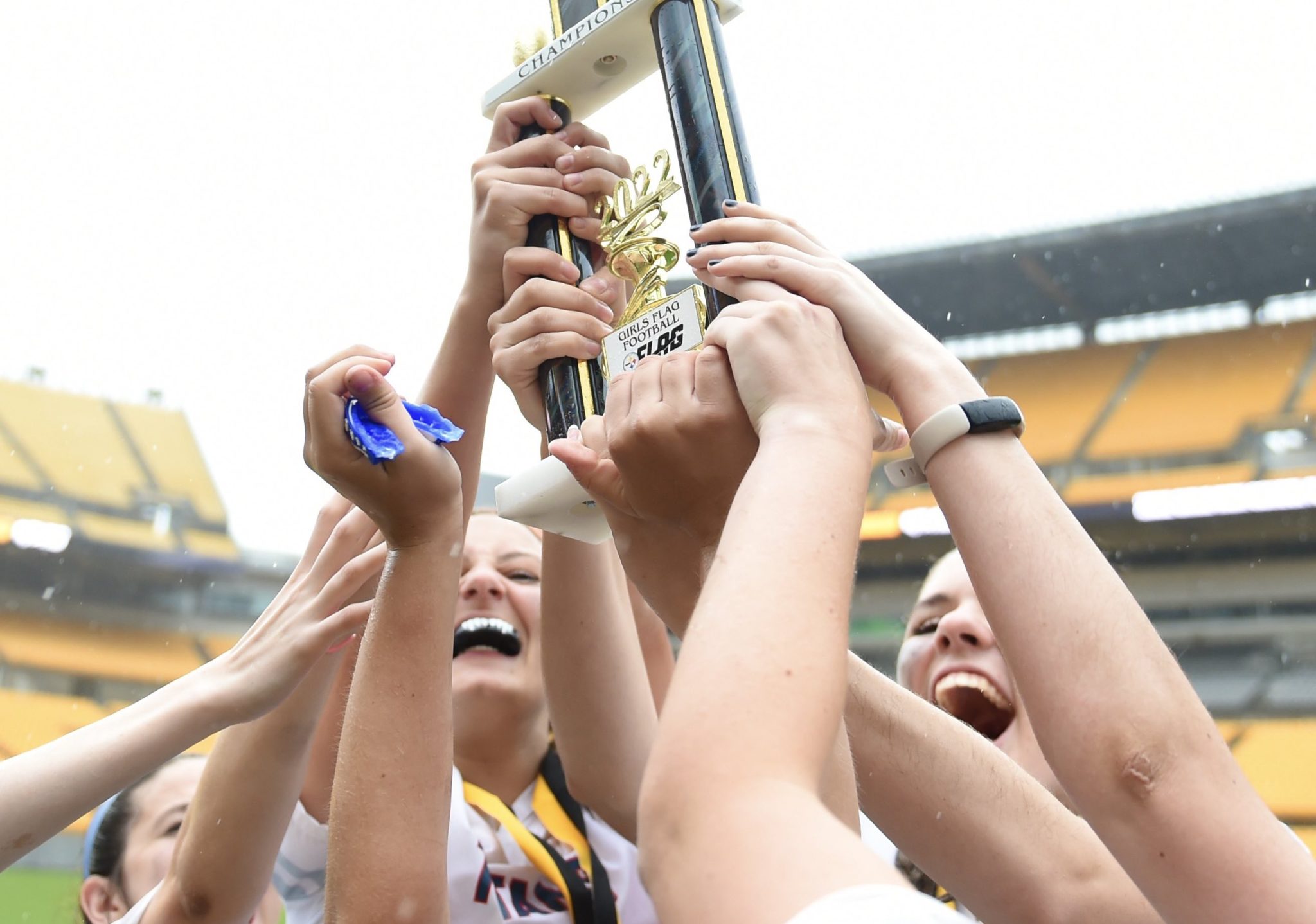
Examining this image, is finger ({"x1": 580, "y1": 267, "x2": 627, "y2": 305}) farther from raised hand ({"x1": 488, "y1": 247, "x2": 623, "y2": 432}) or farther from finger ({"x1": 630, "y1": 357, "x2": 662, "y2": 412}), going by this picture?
finger ({"x1": 630, "y1": 357, "x2": 662, "y2": 412})

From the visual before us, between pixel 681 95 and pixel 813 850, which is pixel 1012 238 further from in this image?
pixel 813 850

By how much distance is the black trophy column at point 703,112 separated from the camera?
A: 3.92ft

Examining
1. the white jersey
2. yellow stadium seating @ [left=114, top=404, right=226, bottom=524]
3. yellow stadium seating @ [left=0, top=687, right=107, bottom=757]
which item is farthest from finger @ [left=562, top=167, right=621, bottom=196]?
yellow stadium seating @ [left=114, top=404, right=226, bottom=524]

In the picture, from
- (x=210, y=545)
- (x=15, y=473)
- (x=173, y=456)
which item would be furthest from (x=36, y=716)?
(x=173, y=456)

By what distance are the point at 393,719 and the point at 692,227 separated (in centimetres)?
55

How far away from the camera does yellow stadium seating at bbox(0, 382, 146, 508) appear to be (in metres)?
11.6

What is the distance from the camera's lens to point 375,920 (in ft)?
3.52

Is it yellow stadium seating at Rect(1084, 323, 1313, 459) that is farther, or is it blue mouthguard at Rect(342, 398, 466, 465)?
yellow stadium seating at Rect(1084, 323, 1313, 459)

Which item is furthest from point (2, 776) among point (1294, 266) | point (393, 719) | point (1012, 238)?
point (1294, 266)

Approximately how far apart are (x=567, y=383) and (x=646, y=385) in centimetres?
35

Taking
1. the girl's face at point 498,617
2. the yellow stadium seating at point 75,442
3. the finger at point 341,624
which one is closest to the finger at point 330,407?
the finger at point 341,624

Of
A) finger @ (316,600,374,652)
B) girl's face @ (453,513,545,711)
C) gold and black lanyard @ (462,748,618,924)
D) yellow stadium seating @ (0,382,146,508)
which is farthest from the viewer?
yellow stadium seating @ (0,382,146,508)

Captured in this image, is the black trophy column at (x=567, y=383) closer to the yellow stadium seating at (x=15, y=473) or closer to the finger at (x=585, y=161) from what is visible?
the finger at (x=585, y=161)

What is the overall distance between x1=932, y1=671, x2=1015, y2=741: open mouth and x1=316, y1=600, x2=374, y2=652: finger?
41.8 inches
